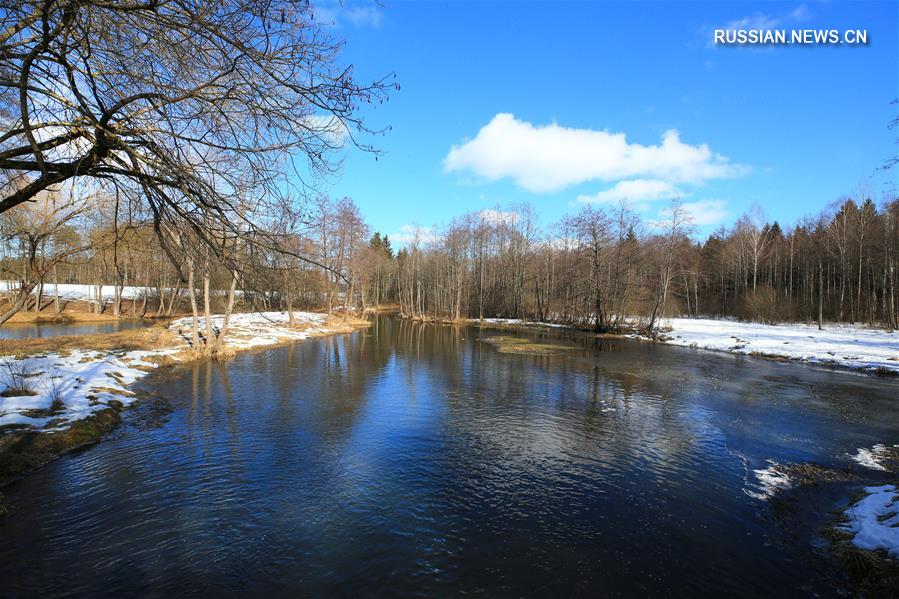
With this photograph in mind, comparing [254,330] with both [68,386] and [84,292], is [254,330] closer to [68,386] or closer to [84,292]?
[68,386]

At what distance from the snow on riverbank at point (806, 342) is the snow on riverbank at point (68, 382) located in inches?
1114

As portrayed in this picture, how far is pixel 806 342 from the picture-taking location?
29.8 m

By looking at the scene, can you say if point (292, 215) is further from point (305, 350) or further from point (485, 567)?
point (305, 350)

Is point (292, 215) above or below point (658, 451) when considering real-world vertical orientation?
above

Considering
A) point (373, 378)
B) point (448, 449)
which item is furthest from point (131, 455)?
point (373, 378)

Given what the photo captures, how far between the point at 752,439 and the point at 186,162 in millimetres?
13660

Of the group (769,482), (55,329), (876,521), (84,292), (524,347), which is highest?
(84,292)

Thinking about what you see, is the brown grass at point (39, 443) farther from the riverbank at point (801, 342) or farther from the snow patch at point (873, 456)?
the riverbank at point (801, 342)

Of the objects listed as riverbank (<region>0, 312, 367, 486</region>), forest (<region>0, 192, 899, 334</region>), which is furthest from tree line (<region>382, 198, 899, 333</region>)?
riverbank (<region>0, 312, 367, 486</region>)

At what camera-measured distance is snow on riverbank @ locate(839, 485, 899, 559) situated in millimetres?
6191

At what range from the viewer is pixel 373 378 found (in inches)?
740

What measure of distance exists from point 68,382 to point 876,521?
742 inches

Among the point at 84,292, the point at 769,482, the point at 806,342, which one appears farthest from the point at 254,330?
the point at 84,292

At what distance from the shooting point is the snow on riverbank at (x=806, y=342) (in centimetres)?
2395
